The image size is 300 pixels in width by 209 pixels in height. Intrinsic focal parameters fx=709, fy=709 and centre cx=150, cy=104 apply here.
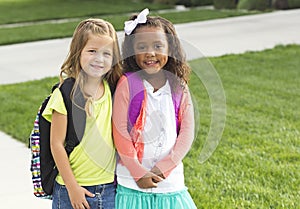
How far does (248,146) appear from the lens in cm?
537

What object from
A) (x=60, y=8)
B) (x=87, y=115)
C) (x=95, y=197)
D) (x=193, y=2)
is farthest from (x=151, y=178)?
(x=193, y=2)

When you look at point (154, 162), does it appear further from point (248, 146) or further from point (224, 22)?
point (224, 22)

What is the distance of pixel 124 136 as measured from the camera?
2828 mm

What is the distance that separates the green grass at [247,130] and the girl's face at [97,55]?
163 centimetres

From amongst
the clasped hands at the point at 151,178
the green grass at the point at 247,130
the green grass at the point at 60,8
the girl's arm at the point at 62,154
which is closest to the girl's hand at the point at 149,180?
the clasped hands at the point at 151,178

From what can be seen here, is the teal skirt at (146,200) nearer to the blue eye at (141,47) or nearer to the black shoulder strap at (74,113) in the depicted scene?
the black shoulder strap at (74,113)

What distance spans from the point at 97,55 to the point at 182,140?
49cm

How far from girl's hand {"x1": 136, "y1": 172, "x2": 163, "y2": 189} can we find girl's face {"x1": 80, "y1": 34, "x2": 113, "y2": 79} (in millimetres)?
456

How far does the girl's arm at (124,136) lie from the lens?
2828 mm

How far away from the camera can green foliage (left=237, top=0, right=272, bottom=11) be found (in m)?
15.7

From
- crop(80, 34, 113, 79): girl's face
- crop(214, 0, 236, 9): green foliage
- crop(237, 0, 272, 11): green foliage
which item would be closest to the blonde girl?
crop(80, 34, 113, 79): girl's face

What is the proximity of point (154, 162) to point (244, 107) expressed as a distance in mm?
3813

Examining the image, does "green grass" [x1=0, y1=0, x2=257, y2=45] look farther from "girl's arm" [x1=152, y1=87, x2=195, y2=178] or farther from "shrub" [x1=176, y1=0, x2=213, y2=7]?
"girl's arm" [x1=152, y1=87, x2=195, y2=178]

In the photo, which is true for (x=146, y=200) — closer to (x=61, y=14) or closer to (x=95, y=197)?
(x=95, y=197)
